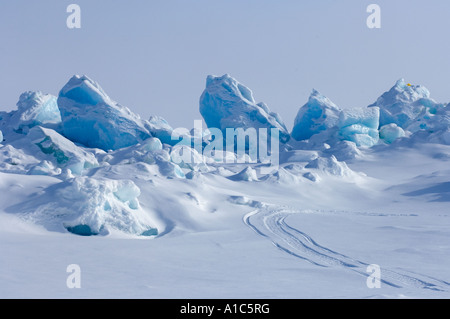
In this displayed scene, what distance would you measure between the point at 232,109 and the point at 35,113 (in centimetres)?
1245

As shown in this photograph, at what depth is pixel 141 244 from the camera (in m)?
8.45

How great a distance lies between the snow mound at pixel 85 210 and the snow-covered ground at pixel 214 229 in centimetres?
2

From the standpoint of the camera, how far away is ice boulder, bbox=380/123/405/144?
30891 mm

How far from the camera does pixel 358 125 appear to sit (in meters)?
29.7

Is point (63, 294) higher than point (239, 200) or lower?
higher

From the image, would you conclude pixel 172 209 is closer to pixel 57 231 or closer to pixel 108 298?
pixel 57 231

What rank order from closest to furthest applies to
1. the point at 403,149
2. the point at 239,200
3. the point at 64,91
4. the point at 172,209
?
1. the point at 172,209
2. the point at 239,200
3. the point at 403,149
4. the point at 64,91

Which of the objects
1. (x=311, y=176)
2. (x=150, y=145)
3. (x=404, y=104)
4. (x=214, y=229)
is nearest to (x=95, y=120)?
(x=150, y=145)

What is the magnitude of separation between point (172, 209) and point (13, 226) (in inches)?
140

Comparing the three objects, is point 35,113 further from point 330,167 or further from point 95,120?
point 330,167

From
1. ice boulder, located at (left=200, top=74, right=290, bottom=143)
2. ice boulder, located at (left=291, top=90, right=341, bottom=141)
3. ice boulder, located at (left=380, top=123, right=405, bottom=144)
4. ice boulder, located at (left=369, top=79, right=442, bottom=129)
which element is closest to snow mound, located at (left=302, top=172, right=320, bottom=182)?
ice boulder, located at (left=380, top=123, right=405, bottom=144)

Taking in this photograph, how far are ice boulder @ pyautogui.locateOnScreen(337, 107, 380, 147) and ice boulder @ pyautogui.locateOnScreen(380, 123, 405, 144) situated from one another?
61.6 inches

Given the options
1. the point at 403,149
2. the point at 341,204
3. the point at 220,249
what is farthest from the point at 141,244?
the point at 403,149

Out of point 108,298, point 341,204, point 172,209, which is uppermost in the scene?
point 108,298
